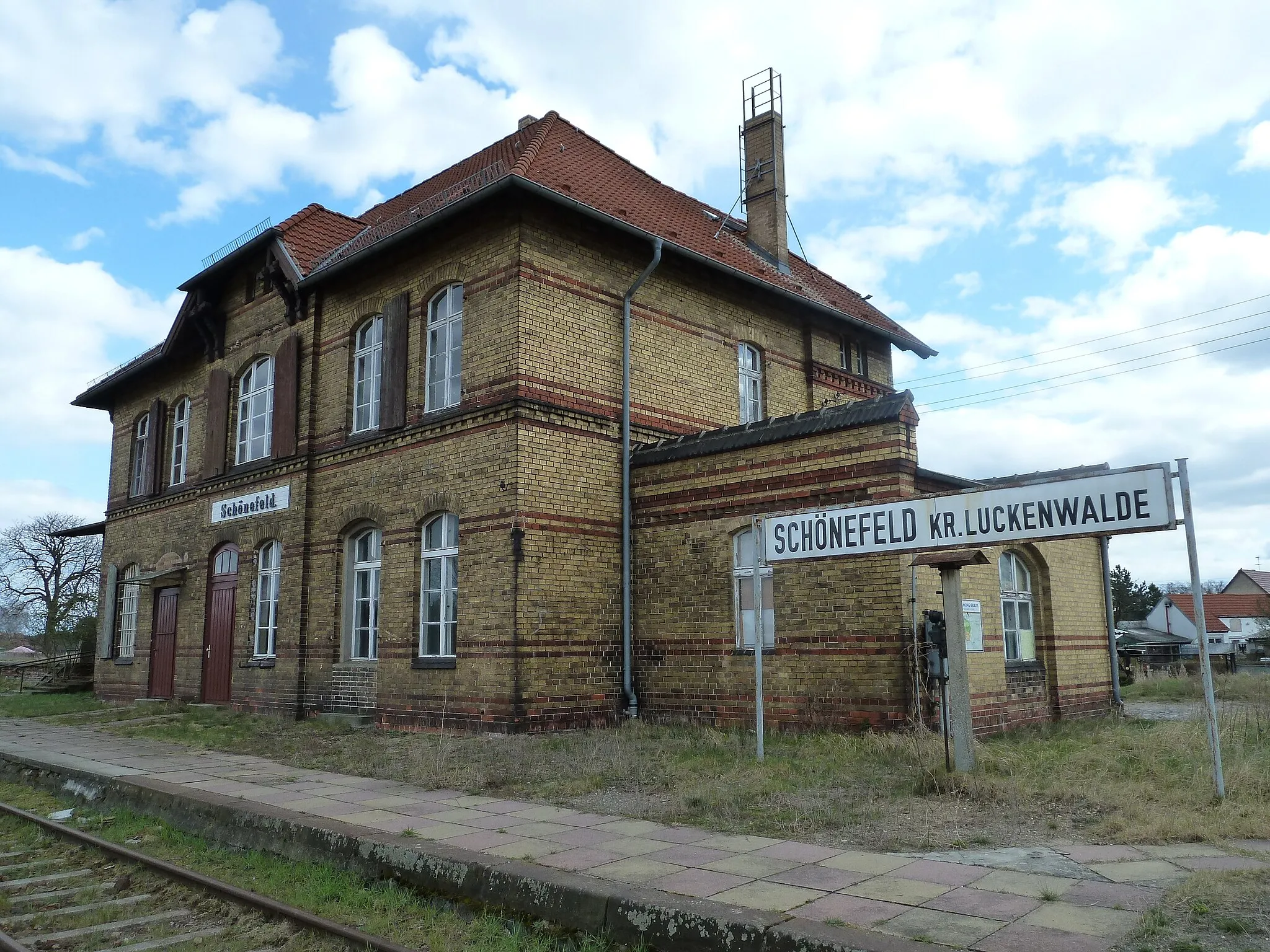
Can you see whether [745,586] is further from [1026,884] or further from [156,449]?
[156,449]

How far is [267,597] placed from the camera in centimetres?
1684

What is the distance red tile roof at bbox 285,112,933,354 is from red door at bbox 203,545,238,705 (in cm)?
583

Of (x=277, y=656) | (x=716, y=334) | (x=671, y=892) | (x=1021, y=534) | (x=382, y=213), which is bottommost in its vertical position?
(x=671, y=892)

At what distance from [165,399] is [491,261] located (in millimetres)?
11533

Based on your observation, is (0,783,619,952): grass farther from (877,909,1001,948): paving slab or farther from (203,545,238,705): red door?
(203,545,238,705): red door

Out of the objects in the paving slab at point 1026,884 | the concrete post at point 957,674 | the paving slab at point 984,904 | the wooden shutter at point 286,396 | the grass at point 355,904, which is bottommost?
the grass at point 355,904

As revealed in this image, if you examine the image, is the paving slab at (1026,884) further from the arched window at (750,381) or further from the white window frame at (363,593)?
the arched window at (750,381)

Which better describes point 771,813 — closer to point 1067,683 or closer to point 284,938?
point 284,938

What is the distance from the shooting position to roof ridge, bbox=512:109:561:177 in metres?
13.3

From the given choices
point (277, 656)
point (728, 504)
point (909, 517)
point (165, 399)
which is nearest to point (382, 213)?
point (165, 399)

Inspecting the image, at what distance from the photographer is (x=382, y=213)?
1922cm

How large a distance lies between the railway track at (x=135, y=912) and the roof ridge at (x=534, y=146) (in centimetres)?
884

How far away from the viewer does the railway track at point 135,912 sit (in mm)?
5379

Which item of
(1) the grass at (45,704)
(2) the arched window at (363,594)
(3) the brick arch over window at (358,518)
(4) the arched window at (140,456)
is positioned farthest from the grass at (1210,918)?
(4) the arched window at (140,456)
